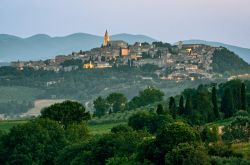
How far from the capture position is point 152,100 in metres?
81.2

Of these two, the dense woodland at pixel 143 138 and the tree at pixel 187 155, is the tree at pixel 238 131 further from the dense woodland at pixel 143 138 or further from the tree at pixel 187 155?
the tree at pixel 187 155

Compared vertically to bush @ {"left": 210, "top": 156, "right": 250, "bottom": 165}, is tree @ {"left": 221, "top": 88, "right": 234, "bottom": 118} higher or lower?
lower

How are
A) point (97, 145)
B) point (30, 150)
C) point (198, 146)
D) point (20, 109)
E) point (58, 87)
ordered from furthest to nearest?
point (58, 87)
point (20, 109)
point (30, 150)
point (97, 145)
point (198, 146)

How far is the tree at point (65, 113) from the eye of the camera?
49.5 metres

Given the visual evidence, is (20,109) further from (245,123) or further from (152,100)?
(245,123)

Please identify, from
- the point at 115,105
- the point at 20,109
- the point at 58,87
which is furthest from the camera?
the point at 58,87

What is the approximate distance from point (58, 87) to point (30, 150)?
12683 cm

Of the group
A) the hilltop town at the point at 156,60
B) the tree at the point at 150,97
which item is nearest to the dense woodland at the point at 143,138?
the tree at the point at 150,97

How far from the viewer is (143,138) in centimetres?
3378

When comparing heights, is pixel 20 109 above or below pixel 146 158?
below

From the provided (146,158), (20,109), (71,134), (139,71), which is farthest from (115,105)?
(139,71)

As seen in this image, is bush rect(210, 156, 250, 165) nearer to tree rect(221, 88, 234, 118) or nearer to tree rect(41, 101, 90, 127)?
tree rect(221, 88, 234, 118)

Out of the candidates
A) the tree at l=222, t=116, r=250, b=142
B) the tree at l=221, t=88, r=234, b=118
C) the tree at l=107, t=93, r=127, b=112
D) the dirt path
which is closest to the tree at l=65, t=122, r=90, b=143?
the tree at l=222, t=116, r=250, b=142

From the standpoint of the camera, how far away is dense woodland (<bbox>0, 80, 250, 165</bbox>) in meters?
27.0
